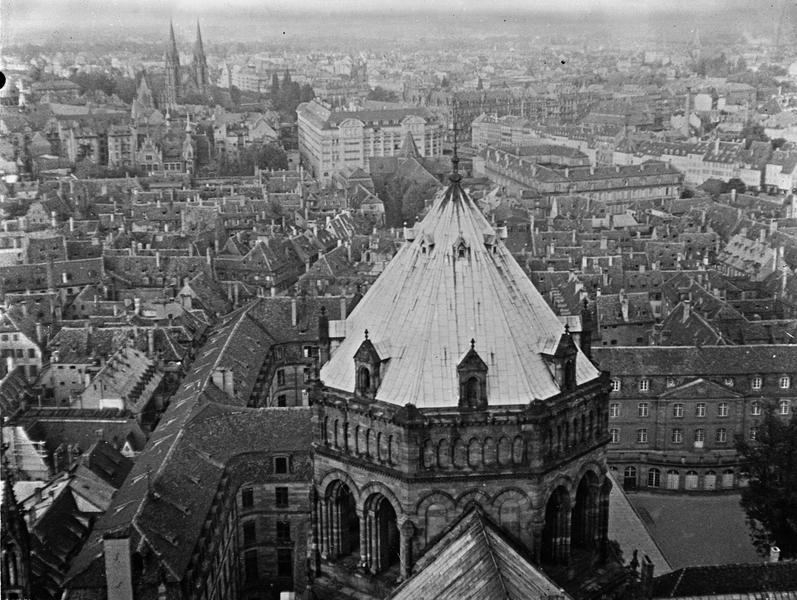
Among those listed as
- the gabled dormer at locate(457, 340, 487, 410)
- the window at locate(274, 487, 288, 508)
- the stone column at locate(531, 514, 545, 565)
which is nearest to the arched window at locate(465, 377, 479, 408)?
the gabled dormer at locate(457, 340, 487, 410)

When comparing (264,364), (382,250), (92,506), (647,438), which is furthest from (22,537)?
(382,250)

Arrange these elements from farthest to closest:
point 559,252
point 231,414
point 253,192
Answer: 1. point 253,192
2. point 559,252
3. point 231,414

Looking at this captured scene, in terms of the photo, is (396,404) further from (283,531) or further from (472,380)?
(283,531)

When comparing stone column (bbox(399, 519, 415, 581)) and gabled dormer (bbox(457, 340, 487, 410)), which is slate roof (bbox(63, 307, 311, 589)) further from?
gabled dormer (bbox(457, 340, 487, 410))

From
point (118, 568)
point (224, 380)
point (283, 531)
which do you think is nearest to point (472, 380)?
point (118, 568)

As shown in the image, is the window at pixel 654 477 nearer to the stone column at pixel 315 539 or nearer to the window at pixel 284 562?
the window at pixel 284 562

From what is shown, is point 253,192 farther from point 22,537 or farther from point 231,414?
point 22,537
